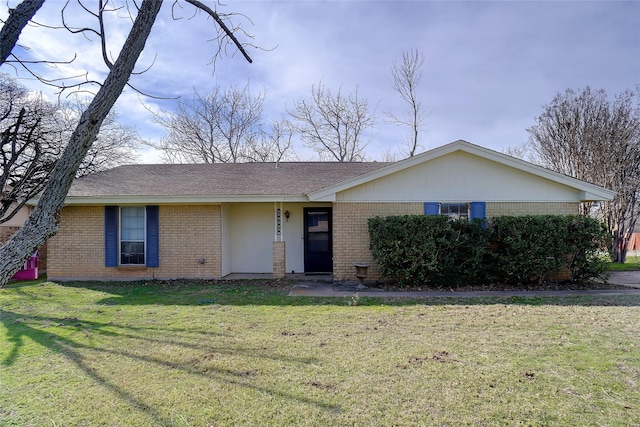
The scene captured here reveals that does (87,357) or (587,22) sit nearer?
(87,357)

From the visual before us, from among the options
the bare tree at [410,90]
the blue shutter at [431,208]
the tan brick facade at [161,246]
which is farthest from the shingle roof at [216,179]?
the bare tree at [410,90]

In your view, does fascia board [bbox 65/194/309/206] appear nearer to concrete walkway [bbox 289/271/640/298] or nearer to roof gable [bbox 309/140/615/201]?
roof gable [bbox 309/140/615/201]

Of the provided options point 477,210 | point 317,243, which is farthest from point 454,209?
point 317,243

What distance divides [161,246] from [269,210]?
11.1ft

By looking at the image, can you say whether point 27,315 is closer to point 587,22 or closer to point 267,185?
point 267,185

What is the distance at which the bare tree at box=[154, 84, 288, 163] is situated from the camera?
2667cm

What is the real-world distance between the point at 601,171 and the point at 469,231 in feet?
36.9

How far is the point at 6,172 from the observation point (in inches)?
118

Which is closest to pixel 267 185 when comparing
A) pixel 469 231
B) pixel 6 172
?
pixel 469 231

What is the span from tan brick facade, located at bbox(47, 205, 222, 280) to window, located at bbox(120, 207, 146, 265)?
13.5 inches

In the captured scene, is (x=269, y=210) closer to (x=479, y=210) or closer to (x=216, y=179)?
(x=216, y=179)

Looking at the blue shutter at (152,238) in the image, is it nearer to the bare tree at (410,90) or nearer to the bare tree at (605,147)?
the bare tree at (605,147)

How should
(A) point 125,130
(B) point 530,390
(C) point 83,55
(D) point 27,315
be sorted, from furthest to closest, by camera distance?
1. (A) point 125,130
2. (D) point 27,315
3. (C) point 83,55
4. (B) point 530,390

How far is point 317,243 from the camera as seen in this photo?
1159cm
